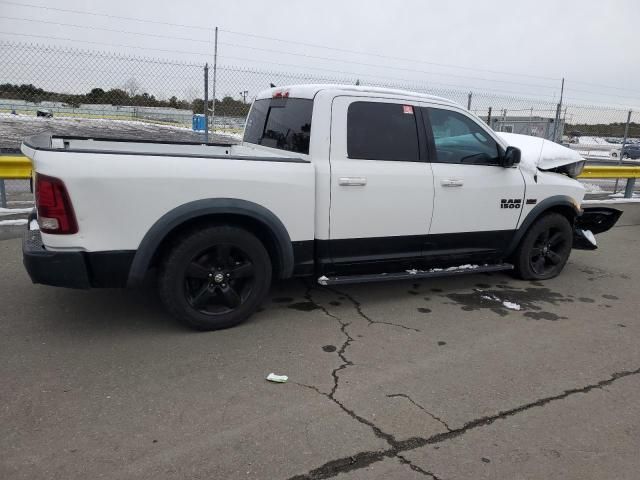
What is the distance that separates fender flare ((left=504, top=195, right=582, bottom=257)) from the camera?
17.1 feet

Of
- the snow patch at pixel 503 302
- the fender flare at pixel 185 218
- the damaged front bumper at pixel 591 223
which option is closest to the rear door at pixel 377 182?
the fender flare at pixel 185 218

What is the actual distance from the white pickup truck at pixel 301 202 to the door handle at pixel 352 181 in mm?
11

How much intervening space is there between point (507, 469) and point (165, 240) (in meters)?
2.64

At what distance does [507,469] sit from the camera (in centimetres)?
254

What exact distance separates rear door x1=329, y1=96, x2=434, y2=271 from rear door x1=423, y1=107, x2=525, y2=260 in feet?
0.47

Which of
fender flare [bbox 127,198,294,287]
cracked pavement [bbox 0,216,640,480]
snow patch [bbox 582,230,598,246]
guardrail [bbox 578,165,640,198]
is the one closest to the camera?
cracked pavement [bbox 0,216,640,480]

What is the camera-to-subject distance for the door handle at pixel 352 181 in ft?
13.6

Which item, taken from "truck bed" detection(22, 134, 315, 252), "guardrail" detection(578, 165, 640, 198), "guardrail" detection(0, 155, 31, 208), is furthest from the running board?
"guardrail" detection(578, 165, 640, 198)

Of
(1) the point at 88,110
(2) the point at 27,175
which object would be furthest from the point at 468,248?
(1) the point at 88,110

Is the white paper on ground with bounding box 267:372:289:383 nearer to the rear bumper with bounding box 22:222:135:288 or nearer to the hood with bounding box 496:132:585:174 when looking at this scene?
the rear bumper with bounding box 22:222:135:288

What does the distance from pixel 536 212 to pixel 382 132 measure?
6.54 feet

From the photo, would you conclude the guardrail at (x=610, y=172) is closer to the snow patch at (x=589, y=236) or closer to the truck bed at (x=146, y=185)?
the snow patch at (x=589, y=236)

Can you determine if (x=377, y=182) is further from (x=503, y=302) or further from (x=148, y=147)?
(x=148, y=147)

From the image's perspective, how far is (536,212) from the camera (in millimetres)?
5219
